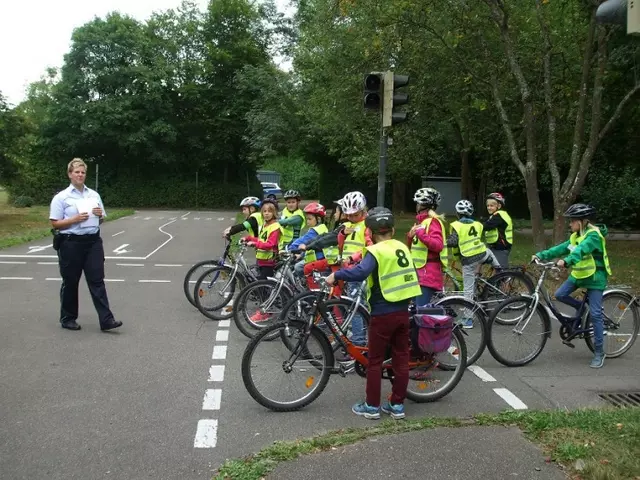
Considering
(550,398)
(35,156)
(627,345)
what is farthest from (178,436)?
(35,156)

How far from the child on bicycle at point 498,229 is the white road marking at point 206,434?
5.78m

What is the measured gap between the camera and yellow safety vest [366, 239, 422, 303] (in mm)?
4836

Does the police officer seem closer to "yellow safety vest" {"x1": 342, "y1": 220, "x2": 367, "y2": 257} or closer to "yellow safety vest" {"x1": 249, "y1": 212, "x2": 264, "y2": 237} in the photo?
"yellow safety vest" {"x1": 249, "y1": 212, "x2": 264, "y2": 237}

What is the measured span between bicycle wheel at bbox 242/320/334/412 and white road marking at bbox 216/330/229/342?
2.39 metres

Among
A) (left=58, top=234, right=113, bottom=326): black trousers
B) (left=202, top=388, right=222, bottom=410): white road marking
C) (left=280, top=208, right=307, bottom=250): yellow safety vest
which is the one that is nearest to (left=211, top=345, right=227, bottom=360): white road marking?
(left=202, top=388, right=222, bottom=410): white road marking

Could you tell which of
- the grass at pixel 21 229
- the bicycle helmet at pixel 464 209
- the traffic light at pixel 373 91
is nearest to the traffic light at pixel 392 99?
the traffic light at pixel 373 91

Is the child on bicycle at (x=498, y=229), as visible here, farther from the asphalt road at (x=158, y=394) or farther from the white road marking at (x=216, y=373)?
the white road marking at (x=216, y=373)

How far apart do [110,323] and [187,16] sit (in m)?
41.1

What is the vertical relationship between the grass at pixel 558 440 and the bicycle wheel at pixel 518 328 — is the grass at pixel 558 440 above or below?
below

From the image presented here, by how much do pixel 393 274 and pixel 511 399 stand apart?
1640 millimetres

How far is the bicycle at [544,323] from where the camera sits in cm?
652

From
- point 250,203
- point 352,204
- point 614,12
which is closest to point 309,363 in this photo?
point 352,204

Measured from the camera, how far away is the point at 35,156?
43.1 meters

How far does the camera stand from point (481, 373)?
630cm
